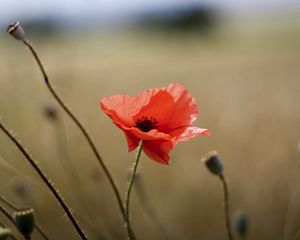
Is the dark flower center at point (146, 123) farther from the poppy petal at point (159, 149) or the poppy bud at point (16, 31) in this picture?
the poppy bud at point (16, 31)

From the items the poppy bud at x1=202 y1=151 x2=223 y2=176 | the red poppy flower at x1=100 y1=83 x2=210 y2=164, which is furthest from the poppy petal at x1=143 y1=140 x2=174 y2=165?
the poppy bud at x1=202 y1=151 x2=223 y2=176

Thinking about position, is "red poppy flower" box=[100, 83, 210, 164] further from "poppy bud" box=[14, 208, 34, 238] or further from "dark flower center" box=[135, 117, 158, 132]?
"poppy bud" box=[14, 208, 34, 238]

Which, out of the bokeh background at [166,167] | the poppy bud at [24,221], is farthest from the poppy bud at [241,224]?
the poppy bud at [24,221]

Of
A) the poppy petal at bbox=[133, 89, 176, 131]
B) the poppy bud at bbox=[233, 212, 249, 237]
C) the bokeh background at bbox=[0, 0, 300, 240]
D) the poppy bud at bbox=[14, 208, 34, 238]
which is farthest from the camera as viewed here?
the bokeh background at bbox=[0, 0, 300, 240]

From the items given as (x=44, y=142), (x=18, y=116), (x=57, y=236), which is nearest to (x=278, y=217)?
(x=57, y=236)

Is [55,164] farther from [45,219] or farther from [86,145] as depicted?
[45,219]

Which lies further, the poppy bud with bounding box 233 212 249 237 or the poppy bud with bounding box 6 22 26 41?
the poppy bud with bounding box 233 212 249 237
